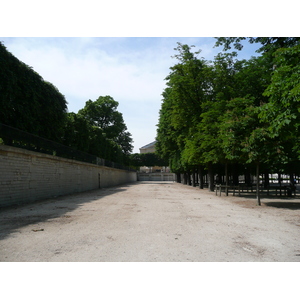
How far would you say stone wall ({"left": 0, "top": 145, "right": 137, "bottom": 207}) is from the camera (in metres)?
13.1

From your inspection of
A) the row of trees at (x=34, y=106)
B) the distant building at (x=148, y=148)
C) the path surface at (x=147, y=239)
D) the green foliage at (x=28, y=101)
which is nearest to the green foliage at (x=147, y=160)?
the distant building at (x=148, y=148)

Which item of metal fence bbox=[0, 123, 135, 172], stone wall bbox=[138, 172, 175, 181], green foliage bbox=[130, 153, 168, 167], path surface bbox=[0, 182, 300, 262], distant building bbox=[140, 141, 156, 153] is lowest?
path surface bbox=[0, 182, 300, 262]

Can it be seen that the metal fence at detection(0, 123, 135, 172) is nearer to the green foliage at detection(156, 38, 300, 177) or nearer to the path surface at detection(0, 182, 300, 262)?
the path surface at detection(0, 182, 300, 262)

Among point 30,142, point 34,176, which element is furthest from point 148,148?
point 30,142

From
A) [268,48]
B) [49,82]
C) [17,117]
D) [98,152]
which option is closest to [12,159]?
[17,117]

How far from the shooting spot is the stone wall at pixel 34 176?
13.1 metres

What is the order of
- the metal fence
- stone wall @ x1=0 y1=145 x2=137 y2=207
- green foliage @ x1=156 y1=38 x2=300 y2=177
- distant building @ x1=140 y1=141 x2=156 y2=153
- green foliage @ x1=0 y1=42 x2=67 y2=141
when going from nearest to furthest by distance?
green foliage @ x1=156 y1=38 x2=300 y2=177 → stone wall @ x1=0 y1=145 x2=137 y2=207 → the metal fence → green foliage @ x1=0 y1=42 x2=67 y2=141 → distant building @ x1=140 y1=141 x2=156 y2=153

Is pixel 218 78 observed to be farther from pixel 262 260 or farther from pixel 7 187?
pixel 262 260

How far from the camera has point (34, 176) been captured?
15.9 metres

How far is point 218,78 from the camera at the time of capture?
79.2 ft

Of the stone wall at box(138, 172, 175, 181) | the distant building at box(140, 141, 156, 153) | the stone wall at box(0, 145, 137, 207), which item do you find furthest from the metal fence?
the distant building at box(140, 141, 156, 153)

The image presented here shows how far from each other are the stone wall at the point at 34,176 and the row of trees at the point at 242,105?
32.7ft

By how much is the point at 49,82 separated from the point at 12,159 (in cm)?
1701

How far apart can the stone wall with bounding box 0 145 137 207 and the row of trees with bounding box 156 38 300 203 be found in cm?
998
